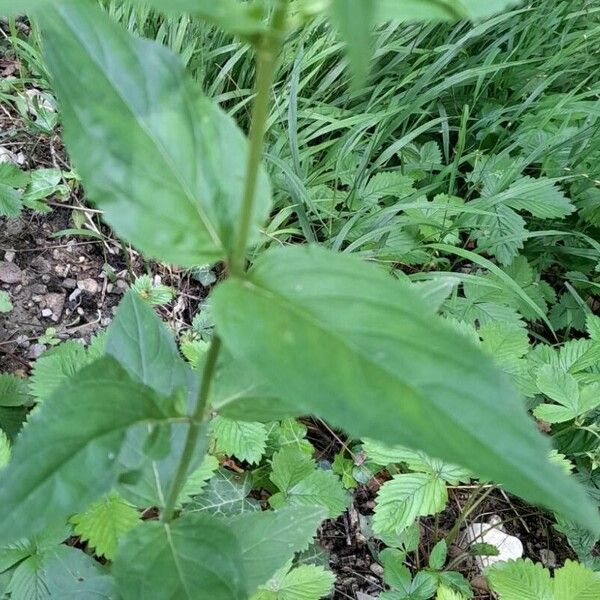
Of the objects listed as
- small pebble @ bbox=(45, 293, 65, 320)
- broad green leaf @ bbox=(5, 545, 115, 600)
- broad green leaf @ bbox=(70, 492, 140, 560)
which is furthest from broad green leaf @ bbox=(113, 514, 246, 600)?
small pebble @ bbox=(45, 293, 65, 320)

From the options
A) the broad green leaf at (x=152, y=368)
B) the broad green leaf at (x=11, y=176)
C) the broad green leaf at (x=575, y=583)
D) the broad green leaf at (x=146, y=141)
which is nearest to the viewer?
the broad green leaf at (x=146, y=141)

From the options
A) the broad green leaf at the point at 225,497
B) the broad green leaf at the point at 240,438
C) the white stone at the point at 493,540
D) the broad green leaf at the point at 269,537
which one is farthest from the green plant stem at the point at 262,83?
the white stone at the point at 493,540

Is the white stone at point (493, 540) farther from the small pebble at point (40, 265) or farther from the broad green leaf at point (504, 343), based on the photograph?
the small pebble at point (40, 265)

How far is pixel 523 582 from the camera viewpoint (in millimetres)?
1380

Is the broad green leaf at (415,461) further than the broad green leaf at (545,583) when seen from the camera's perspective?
Yes

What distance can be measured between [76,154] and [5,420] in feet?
3.67

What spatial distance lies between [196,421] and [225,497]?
0.80m

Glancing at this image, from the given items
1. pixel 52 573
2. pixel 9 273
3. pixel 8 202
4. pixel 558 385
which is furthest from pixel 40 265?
pixel 558 385

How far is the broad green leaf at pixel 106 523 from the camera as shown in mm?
1246

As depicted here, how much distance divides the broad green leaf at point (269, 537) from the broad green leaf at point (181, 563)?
7.0 inches

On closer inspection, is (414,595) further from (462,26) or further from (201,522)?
(462,26)

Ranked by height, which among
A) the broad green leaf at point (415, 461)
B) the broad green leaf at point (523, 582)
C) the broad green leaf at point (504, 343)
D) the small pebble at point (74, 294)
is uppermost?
the broad green leaf at point (504, 343)

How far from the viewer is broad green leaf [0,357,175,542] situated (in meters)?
0.67

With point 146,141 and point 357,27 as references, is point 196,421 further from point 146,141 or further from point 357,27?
point 357,27
